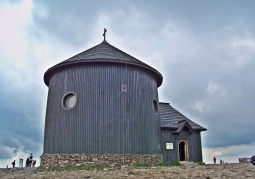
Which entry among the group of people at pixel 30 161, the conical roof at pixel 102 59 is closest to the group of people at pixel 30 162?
the group of people at pixel 30 161

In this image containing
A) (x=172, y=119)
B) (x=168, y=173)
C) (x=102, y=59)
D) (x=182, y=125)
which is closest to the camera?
(x=168, y=173)

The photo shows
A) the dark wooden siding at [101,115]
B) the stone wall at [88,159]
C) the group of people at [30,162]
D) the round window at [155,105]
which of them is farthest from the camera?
the group of people at [30,162]

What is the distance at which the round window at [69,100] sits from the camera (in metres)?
18.4

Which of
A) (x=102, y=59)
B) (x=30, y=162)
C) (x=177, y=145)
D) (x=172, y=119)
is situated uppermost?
(x=102, y=59)

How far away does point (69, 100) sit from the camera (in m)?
18.6

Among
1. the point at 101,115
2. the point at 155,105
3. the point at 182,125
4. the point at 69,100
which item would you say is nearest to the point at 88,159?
the point at 101,115

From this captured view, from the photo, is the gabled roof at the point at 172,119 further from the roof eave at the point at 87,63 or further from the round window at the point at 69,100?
the round window at the point at 69,100

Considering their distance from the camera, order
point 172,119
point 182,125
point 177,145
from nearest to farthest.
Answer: point 177,145, point 182,125, point 172,119

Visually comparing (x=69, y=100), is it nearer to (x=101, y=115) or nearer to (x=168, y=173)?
(x=101, y=115)

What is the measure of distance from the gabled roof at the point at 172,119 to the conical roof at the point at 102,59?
10.9 ft

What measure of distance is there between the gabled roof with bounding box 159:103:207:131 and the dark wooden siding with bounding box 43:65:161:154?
9.19ft

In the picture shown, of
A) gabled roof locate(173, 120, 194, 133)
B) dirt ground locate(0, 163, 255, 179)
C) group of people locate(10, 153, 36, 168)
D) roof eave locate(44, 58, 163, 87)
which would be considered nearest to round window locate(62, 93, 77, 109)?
roof eave locate(44, 58, 163, 87)

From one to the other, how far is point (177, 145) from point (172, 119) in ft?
6.43

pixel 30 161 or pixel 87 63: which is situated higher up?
pixel 87 63
